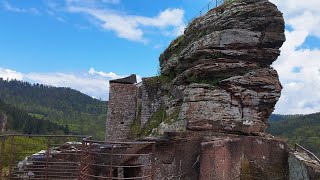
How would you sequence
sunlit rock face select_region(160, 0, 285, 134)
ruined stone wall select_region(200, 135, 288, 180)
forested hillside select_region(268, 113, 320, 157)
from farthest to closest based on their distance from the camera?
forested hillside select_region(268, 113, 320, 157)
sunlit rock face select_region(160, 0, 285, 134)
ruined stone wall select_region(200, 135, 288, 180)

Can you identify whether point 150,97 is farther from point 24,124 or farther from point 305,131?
point 24,124

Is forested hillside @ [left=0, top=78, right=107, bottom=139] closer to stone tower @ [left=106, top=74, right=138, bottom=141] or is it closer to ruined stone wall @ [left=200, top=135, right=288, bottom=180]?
stone tower @ [left=106, top=74, right=138, bottom=141]

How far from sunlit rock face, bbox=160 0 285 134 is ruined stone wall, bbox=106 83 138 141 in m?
9.09

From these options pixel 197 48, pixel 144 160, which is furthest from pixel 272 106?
pixel 144 160

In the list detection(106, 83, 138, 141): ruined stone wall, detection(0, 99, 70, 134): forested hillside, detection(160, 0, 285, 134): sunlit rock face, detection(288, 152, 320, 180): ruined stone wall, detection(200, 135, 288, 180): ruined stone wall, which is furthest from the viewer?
detection(0, 99, 70, 134): forested hillside

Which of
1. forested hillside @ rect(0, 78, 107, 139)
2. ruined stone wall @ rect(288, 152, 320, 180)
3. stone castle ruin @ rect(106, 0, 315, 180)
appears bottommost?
ruined stone wall @ rect(288, 152, 320, 180)

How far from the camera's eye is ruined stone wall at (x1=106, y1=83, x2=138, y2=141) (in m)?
27.0

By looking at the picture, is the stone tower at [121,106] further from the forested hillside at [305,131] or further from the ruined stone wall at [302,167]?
the forested hillside at [305,131]

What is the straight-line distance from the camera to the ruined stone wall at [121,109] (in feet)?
88.6

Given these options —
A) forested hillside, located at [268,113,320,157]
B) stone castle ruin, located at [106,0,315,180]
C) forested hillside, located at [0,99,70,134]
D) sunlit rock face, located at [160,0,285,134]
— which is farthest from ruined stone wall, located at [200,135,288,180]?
forested hillside, located at [0,99,70,134]

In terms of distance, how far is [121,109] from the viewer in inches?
1069

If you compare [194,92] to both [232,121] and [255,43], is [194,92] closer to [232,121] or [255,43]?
[232,121]

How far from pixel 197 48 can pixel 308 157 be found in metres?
6.99

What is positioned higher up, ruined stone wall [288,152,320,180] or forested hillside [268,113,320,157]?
forested hillside [268,113,320,157]
